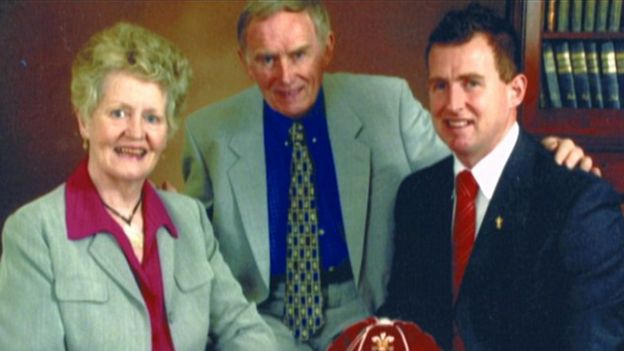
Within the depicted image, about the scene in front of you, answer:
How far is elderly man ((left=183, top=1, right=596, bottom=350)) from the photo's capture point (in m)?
1.98

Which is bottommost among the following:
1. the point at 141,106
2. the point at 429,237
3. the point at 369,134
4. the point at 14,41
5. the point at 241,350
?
the point at 241,350

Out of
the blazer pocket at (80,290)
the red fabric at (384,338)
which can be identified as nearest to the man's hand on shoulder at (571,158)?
the red fabric at (384,338)

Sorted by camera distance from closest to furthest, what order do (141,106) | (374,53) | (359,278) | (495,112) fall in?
(141,106)
(495,112)
(359,278)
(374,53)

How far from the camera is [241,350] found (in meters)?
1.74

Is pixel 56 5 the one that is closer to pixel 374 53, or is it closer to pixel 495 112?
pixel 374 53

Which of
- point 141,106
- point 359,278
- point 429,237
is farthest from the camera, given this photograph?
point 359,278

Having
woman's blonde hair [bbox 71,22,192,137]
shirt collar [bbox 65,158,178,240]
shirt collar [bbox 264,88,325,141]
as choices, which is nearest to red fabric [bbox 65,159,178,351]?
shirt collar [bbox 65,158,178,240]

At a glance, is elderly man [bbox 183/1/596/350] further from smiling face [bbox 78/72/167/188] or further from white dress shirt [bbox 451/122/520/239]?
smiling face [bbox 78/72/167/188]

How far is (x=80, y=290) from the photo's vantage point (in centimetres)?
153

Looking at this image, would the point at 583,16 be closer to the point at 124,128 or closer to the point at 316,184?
the point at 316,184

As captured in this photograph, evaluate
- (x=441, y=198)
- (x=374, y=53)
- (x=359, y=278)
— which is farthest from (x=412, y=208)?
(x=374, y=53)

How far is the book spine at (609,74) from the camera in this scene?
7.75 feet

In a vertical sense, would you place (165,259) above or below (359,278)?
above

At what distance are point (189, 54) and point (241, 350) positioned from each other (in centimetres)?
69
